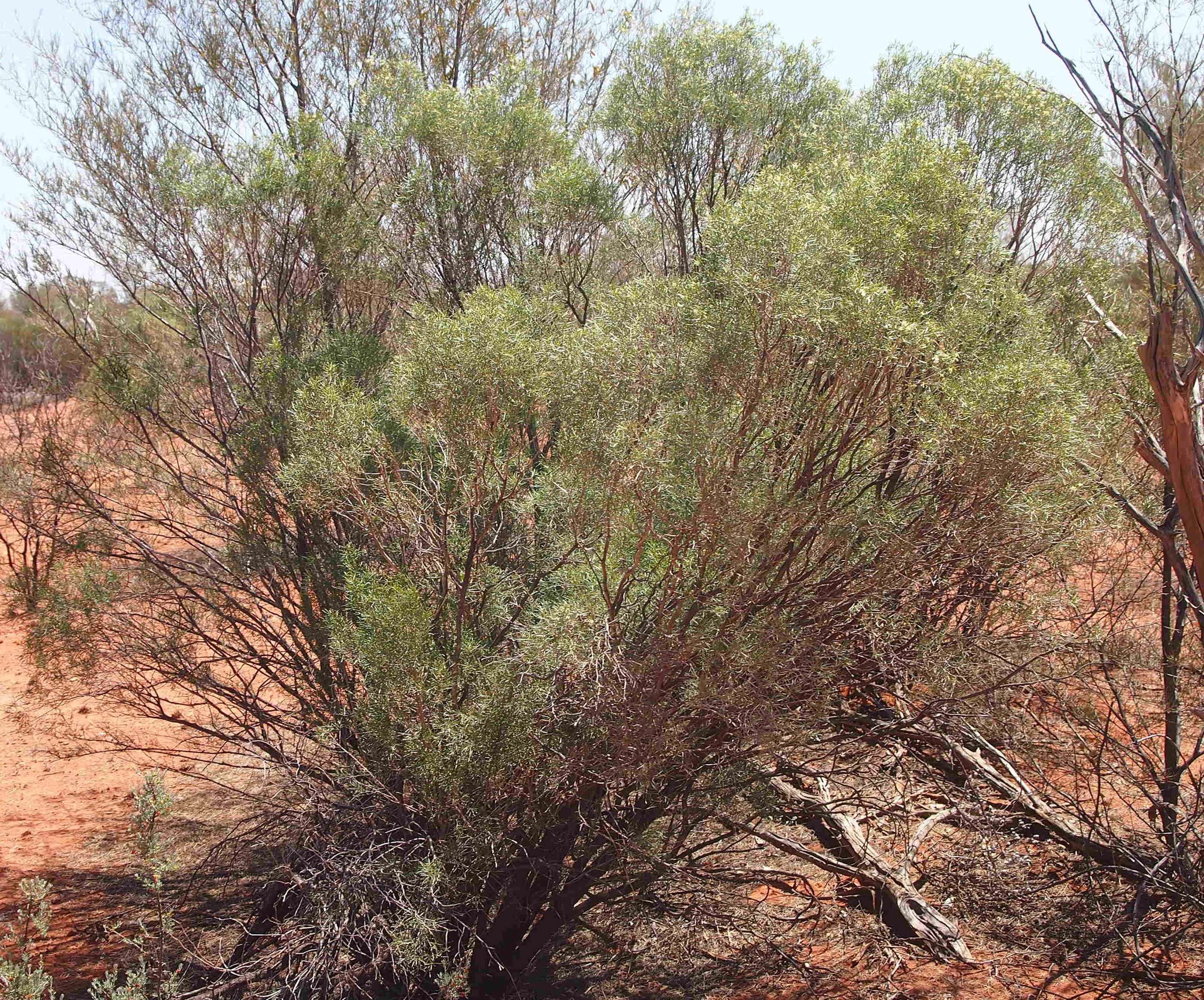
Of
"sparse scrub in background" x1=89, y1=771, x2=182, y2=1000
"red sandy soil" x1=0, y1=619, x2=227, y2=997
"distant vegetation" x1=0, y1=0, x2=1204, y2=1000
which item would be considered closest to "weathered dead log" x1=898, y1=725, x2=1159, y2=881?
"distant vegetation" x1=0, y1=0, x2=1204, y2=1000

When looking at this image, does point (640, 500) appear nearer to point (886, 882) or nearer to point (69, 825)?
point (886, 882)

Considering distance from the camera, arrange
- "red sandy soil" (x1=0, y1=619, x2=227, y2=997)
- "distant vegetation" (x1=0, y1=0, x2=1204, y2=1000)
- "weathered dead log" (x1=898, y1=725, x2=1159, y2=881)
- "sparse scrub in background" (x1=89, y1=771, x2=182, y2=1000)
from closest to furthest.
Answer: "sparse scrub in background" (x1=89, y1=771, x2=182, y2=1000)
"distant vegetation" (x1=0, y1=0, x2=1204, y2=1000)
"weathered dead log" (x1=898, y1=725, x2=1159, y2=881)
"red sandy soil" (x1=0, y1=619, x2=227, y2=997)

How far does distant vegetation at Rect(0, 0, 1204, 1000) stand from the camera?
14.1 feet

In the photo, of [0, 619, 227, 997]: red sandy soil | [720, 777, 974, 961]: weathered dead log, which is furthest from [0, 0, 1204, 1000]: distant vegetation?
[0, 619, 227, 997]: red sandy soil

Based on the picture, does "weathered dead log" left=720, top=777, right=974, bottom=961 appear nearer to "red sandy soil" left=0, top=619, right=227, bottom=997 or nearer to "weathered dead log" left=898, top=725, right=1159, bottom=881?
"weathered dead log" left=898, top=725, right=1159, bottom=881

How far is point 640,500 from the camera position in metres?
4.38

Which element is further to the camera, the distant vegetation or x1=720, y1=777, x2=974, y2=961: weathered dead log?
x1=720, y1=777, x2=974, y2=961: weathered dead log

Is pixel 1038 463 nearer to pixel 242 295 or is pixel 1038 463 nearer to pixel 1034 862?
pixel 1034 862

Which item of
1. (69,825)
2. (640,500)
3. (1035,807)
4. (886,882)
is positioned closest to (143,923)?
(640,500)

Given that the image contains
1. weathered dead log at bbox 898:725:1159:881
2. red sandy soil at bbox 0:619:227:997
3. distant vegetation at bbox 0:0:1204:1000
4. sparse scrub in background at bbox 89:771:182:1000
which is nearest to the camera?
sparse scrub in background at bbox 89:771:182:1000

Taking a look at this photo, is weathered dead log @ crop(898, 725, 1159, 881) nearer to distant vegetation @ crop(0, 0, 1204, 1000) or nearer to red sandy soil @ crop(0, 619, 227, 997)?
distant vegetation @ crop(0, 0, 1204, 1000)

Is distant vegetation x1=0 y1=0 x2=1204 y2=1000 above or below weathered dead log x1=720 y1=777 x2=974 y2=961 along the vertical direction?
above

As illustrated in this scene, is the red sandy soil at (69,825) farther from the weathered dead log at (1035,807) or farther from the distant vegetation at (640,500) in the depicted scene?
the weathered dead log at (1035,807)

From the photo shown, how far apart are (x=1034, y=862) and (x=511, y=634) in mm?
3897
